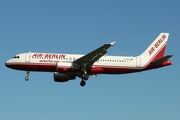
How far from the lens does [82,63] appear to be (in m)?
64.2

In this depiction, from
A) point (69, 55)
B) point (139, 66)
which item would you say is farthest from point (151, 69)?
point (69, 55)

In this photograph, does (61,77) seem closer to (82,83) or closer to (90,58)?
(82,83)

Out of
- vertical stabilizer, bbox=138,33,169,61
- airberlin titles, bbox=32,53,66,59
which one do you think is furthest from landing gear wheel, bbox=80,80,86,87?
vertical stabilizer, bbox=138,33,169,61

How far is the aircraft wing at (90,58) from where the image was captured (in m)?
61.3

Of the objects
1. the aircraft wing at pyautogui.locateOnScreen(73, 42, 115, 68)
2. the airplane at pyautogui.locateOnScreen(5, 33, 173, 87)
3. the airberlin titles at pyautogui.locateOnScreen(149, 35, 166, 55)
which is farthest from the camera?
the airberlin titles at pyautogui.locateOnScreen(149, 35, 166, 55)

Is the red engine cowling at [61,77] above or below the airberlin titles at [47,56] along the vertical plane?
below

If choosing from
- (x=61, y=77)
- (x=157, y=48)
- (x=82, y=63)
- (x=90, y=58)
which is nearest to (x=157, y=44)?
(x=157, y=48)

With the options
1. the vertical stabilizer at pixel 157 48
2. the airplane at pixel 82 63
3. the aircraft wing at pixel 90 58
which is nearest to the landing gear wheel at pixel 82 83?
the airplane at pixel 82 63

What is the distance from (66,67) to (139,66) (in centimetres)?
1132

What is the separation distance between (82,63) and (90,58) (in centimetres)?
150

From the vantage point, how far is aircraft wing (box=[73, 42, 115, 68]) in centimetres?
6126

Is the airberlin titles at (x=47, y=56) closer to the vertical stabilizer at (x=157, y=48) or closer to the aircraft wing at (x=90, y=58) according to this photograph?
the aircraft wing at (x=90, y=58)

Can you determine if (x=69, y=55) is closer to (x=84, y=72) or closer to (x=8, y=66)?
(x=84, y=72)

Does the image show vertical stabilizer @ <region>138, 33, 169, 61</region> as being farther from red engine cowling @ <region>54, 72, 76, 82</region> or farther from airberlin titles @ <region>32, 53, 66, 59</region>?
airberlin titles @ <region>32, 53, 66, 59</region>
